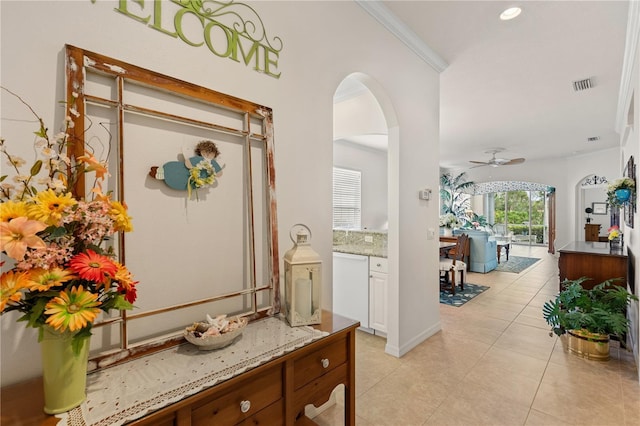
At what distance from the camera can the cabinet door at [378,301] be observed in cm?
323

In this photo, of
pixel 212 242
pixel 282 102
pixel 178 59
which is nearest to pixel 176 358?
pixel 212 242

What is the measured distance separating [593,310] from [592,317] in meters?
0.07

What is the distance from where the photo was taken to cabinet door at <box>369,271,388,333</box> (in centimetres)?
323

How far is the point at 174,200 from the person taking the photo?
4.71 feet

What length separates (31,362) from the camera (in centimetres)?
107

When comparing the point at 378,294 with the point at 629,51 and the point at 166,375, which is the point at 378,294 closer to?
the point at 166,375

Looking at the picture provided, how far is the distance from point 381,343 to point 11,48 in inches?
133

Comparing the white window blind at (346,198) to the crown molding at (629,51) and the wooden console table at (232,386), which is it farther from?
the wooden console table at (232,386)

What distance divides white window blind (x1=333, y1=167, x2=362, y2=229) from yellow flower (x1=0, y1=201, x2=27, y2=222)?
5.69 meters

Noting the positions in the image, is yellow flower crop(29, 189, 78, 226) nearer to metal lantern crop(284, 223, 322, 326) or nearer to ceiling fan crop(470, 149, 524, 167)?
metal lantern crop(284, 223, 322, 326)

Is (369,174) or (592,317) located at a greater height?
(369,174)

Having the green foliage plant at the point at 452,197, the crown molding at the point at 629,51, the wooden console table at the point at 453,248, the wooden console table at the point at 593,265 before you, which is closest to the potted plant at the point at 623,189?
the wooden console table at the point at 593,265

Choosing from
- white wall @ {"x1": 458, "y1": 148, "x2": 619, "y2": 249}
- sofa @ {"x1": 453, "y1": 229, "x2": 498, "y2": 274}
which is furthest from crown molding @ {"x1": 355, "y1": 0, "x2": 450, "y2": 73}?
white wall @ {"x1": 458, "y1": 148, "x2": 619, "y2": 249}

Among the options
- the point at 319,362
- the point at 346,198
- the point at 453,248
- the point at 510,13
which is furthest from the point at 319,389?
the point at 346,198
